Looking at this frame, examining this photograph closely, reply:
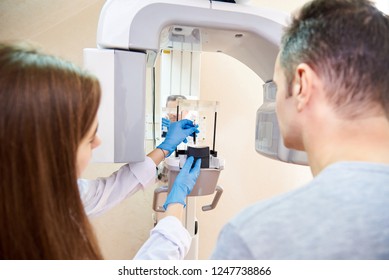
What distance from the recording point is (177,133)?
1.09 metres

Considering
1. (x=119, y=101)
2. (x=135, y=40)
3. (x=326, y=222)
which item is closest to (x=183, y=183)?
(x=119, y=101)

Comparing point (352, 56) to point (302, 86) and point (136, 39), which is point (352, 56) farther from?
point (136, 39)

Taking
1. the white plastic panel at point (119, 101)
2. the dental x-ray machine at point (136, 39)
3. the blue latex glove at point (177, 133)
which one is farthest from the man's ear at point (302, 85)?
the blue latex glove at point (177, 133)

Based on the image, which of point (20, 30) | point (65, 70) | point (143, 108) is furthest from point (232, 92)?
point (65, 70)

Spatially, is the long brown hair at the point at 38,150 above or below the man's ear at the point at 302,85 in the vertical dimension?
below

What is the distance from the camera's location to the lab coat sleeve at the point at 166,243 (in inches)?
31.6

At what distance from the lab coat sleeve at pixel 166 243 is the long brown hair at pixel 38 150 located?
0.95 feet

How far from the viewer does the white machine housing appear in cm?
76

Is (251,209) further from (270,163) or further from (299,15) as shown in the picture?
(270,163)

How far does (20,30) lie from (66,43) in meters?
0.23

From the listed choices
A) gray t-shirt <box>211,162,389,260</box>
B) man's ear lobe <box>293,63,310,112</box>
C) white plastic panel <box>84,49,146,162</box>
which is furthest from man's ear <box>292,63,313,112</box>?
white plastic panel <box>84,49,146,162</box>

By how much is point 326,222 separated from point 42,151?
485 mm

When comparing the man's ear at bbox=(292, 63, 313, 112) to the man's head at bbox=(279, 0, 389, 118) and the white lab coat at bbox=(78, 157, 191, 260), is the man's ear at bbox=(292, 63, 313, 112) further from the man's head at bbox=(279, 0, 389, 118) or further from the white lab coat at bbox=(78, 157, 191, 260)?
the white lab coat at bbox=(78, 157, 191, 260)

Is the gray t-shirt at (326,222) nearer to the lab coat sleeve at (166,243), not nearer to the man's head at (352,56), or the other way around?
the man's head at (352,56)
